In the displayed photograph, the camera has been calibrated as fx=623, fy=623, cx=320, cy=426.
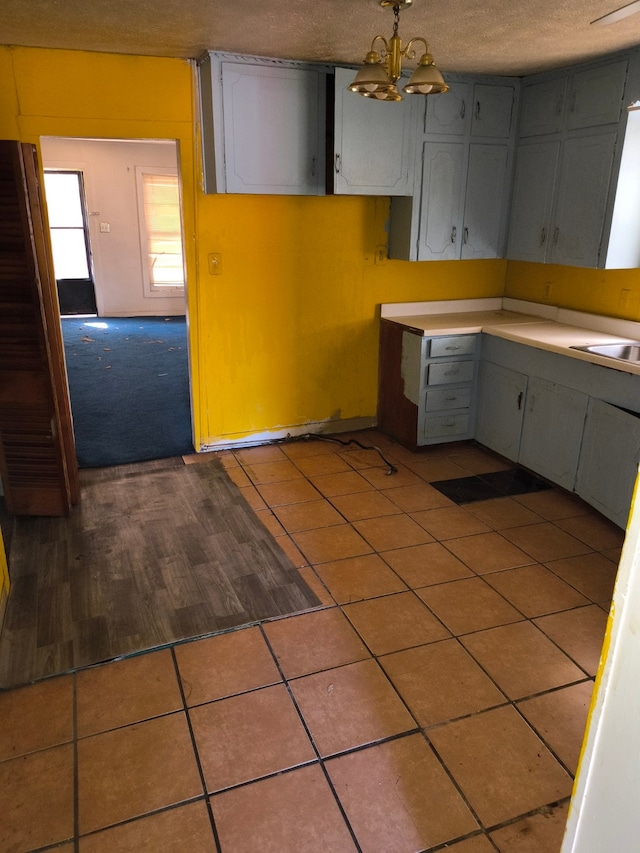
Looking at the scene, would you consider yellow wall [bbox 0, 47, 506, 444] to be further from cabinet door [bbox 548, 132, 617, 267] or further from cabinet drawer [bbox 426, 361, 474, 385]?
cabinet door [bbox 548, 132, 617, 267]

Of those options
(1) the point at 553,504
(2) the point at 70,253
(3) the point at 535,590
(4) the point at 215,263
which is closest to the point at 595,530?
(1) the point at 553,504

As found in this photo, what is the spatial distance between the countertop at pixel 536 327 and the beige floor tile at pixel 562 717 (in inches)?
62.6

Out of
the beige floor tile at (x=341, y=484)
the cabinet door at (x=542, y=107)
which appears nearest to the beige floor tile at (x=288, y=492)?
the beige floor tile at (x=341, y=484)

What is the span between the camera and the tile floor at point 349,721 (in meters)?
1.70

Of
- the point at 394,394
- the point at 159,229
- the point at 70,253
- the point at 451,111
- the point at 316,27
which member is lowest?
the point at 394,394

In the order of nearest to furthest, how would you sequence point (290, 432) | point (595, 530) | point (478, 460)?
point (595, 530) < point (478, 460) < point (290, 432)

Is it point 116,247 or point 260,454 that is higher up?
point 116,247

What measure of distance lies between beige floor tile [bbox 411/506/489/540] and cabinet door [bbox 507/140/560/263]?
5.89 feet

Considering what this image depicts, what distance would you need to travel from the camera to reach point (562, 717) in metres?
2.06

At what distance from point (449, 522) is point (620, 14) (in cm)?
245

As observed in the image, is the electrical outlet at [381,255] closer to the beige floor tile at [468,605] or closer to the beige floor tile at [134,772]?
the beige floor tile at [468,605]

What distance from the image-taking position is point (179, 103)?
3.61 meters

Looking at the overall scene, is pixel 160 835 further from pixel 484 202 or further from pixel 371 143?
pixel 484 202

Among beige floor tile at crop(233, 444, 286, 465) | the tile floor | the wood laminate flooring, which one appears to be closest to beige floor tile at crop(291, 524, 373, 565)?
the tile floor
